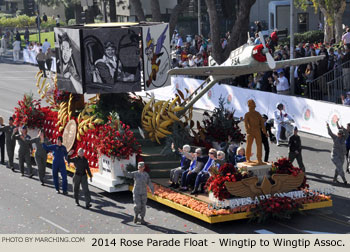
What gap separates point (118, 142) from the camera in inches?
870

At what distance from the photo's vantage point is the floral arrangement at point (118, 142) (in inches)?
871

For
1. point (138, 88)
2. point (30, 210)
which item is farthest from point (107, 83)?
point (30, 210)

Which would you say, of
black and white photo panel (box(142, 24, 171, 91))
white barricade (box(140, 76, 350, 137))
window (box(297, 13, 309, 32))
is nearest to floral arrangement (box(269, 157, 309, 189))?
black and white photo panel (box(142, 24, 171, 91))

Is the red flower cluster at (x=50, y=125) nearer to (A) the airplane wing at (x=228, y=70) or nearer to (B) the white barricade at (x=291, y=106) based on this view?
(A) the airplane wing at (x=228, y=70)

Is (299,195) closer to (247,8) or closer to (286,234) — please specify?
(286,234)

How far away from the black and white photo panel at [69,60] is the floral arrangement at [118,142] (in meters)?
1.97

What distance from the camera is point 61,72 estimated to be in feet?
81.4

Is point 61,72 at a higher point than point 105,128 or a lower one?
higher

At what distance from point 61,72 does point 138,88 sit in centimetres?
287

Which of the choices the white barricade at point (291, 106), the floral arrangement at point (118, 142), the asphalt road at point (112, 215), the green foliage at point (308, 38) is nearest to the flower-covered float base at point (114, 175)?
the floral arrangement at point (118, 142)

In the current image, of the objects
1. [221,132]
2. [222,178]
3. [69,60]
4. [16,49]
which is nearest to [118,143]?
[221,132]

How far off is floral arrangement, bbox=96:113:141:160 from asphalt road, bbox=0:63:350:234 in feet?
4.59

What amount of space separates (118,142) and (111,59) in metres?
2.93

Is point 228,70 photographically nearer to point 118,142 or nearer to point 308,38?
point 118,142
